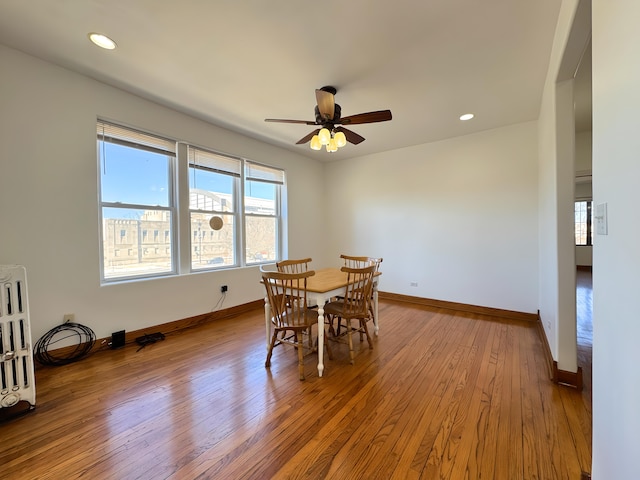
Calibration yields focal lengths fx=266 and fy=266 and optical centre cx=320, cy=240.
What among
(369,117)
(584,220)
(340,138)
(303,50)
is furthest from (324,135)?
(584,220)

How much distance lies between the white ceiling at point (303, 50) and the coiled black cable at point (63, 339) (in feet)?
8.29

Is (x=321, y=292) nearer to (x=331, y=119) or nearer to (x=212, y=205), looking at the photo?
(x=331, y=119)

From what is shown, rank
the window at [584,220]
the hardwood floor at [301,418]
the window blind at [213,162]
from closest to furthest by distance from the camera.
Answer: the hardwood floor at [301,418] < the window blind at [213,162] < the window at [584,220]

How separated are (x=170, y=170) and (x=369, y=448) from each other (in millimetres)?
3620

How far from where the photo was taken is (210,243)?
3.90 m

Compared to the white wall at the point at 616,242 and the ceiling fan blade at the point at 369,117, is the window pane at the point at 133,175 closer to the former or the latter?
the ceiling fan blade at the point at 369,117

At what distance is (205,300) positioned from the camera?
373 centimetres

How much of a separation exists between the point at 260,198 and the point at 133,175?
1.88m

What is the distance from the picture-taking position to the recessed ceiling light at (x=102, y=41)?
2.09 m

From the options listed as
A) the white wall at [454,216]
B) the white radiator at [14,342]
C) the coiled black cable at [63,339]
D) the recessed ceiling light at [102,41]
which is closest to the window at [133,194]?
the coiled black cable at [63,339]

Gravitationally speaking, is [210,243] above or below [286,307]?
above

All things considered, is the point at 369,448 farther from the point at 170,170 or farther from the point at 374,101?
the point at 170,170

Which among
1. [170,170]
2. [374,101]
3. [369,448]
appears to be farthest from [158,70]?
[369,448]

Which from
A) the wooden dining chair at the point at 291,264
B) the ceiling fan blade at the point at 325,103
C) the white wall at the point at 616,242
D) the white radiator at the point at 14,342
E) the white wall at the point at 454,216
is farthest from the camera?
the white wall at the point at 454,216
